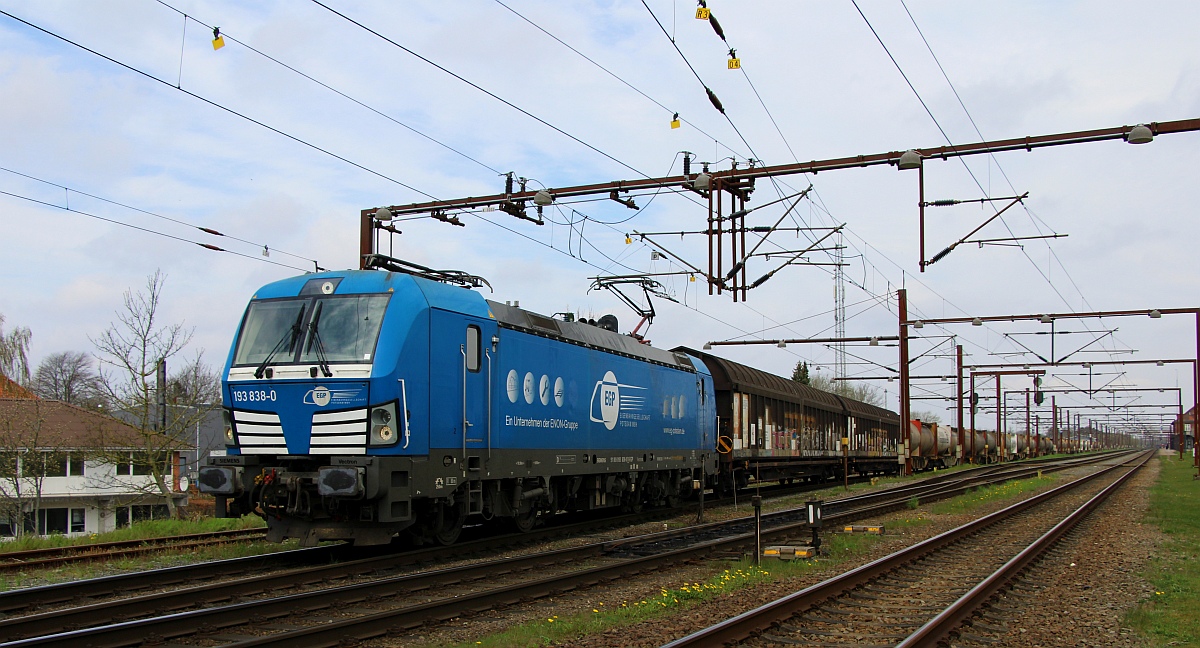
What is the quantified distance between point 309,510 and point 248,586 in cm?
149

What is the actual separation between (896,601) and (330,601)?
604cm

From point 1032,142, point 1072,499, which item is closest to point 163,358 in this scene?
point 1032,142

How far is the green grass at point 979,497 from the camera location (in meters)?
23.6

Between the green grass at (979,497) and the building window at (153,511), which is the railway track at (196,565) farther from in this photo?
the building window at (153,511)

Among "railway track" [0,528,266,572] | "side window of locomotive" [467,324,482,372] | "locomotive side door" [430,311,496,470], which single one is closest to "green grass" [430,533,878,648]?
"locomotive side door" [430,311,496,470]

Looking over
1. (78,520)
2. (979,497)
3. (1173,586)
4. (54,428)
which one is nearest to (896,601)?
(1173,586)

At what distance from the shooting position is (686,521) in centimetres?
1947

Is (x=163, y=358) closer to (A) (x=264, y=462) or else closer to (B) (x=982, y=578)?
(A) (x=264, y=462)

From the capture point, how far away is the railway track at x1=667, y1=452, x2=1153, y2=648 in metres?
8.28

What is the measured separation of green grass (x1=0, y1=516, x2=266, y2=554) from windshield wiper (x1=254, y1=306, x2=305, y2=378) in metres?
4.61

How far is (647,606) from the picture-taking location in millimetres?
9867

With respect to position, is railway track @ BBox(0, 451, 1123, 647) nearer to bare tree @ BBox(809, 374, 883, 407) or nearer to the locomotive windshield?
the locomotive windshield

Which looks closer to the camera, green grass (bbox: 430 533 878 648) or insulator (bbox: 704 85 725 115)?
green grass (bbox: 430 533 878 648)

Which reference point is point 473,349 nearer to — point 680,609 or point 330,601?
point 330,601
